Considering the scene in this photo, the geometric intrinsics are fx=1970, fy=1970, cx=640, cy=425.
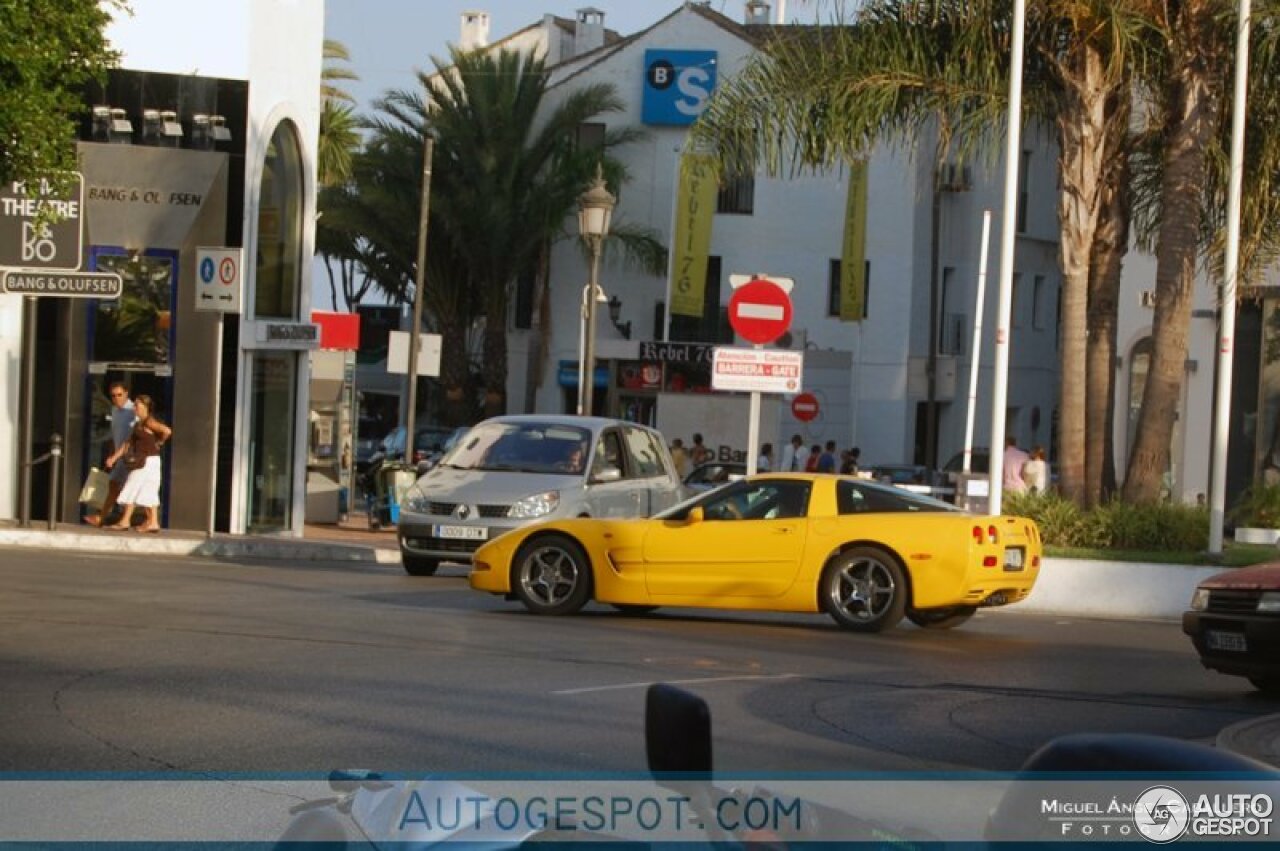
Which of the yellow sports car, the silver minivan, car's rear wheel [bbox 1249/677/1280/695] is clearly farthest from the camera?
the silver minivan

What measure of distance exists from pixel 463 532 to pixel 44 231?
6762 mm

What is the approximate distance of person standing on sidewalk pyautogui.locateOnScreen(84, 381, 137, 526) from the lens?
84.4 feet

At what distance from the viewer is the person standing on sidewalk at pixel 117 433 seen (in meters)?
25.7

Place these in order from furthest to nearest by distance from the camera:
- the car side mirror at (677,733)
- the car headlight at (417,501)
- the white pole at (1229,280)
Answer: the car headlight at (417,501) < the white pole at (1229,280) < the car side mirror at (677,733)

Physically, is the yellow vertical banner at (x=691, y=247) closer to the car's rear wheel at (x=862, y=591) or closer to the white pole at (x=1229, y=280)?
the white pole at (x=1229, y=280)

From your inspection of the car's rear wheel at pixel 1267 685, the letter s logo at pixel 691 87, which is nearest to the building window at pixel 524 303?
the letter s logo at pixel 691 87

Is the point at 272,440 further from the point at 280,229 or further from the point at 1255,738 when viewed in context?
the point at 1255,738

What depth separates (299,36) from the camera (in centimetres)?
2784

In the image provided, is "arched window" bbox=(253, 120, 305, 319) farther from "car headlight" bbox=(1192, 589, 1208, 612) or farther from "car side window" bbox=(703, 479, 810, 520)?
"car headlight" bbox=(1192, 589, 1208, 612)

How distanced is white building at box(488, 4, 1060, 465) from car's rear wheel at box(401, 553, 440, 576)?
29.1 meters

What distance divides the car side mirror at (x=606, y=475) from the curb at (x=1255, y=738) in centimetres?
1100

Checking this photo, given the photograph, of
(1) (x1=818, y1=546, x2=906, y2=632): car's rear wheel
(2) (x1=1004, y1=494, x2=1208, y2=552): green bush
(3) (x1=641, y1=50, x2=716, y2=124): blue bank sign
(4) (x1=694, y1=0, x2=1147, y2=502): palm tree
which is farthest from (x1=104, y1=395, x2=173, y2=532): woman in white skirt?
(3) (x1=641, y1=50, x2=716, y2=124): blue bank sign

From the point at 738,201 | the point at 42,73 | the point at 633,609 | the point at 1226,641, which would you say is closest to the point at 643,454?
the point at 633,609

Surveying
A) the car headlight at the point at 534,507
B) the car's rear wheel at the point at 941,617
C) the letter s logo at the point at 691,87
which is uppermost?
the letter s logo at the point at 691,87
